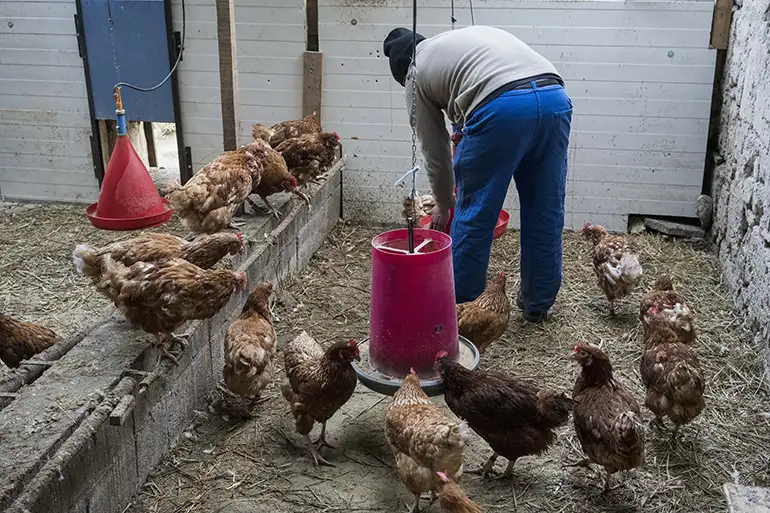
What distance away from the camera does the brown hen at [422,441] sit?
10.4 feet

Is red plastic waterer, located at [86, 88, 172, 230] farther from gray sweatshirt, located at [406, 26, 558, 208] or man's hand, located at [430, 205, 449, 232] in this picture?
man's hand, located at [430, 205, 449, 232]

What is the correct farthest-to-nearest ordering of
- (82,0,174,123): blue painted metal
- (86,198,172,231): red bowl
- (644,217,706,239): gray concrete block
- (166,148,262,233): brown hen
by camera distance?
(82,0,174,123): blue painted metal → (644,217,706,239): gray concrete block → (166,148,262,233): brown hen → (86,198,172,231): red bowl

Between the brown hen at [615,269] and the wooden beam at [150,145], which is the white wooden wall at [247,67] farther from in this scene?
the brown hen at [615,269]

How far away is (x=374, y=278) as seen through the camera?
12.2 feet

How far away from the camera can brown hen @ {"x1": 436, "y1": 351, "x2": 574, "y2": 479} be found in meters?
3.47

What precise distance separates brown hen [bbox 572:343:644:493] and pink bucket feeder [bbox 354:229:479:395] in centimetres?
61

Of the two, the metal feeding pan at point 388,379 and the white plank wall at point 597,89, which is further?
the white plank wall at point 597,89

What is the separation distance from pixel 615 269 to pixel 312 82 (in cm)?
375

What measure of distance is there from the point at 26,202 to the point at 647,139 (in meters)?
6.93

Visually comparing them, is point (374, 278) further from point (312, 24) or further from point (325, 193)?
point (312, 24)

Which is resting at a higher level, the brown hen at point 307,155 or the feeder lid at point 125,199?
the feeder lid at point 125,199

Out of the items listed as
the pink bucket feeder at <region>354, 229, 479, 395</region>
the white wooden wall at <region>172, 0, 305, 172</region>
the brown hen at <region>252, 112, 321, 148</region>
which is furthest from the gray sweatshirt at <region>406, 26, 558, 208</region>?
the white wooden wall at <region>172, 0, 305, 172</region>

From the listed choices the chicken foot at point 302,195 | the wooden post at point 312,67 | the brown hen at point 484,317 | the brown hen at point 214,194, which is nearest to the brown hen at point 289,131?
the chicken foot at point 302,195

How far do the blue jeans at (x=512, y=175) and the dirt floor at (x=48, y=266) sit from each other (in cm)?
254
